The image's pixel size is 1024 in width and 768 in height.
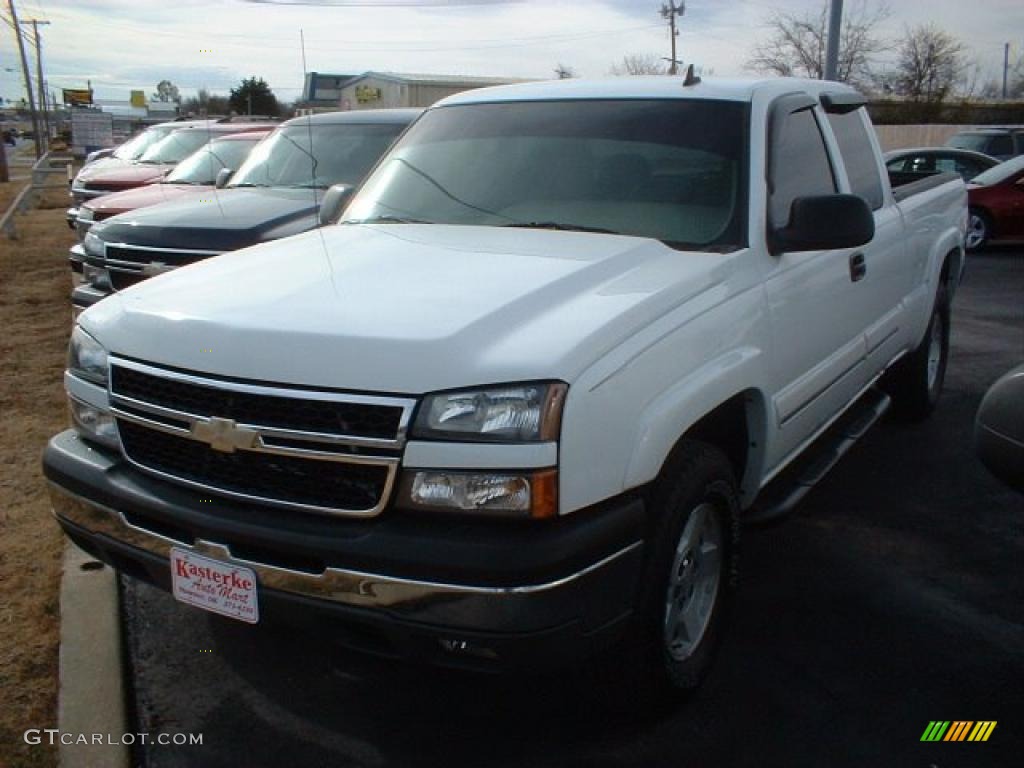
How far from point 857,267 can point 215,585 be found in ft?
10.0

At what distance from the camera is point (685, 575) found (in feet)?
10.2

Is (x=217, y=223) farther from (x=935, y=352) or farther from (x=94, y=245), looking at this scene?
(x=935, y=352)

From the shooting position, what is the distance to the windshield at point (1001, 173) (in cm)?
1416

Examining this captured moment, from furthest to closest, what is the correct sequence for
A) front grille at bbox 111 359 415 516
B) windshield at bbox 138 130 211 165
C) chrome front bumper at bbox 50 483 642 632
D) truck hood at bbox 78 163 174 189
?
windshield at bbox 138 130 211 165
truck hood at bbox 78 163 174 189
front grille at bbox 111 359 415 516
chrome front bumper at bbox 50 483 642 632

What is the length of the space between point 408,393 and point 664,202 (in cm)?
159

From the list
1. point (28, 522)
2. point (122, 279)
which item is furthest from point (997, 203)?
point (28, 522)

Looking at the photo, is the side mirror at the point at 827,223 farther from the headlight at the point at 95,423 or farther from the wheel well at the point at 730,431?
the headlight at the point at 95,423

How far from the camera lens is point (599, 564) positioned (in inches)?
99.0

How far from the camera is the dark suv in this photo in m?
17.7

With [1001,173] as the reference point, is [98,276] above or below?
above

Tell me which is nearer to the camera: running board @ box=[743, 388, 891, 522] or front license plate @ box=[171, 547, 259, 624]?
front license plate @ box=[171, 547, 259, 624]

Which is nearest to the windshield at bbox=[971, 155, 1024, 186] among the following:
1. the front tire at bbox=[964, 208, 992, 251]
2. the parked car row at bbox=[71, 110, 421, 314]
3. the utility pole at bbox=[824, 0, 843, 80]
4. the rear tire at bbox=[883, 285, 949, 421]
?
the front tire at bbox=[964, 208, 992, 251]

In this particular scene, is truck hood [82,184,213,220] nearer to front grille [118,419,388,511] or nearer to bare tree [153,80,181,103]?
front grille [118,419,388,511]

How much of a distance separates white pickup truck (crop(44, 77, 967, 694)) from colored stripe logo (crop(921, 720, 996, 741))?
2.32ft
